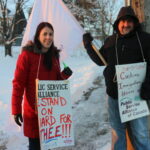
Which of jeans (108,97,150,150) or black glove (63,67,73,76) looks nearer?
jeans (108,97,150,150)

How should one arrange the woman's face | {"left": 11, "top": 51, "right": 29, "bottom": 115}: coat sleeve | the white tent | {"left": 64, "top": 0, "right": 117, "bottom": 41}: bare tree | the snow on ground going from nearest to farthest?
{"left": 11, "top": 51, "right": 29, "bottom": 115}: coat sleeve < the woman's face < the white tent < the snow on ground < {"left": 64, "top": 0, "right": 117, "bottom": 41}: bare tree

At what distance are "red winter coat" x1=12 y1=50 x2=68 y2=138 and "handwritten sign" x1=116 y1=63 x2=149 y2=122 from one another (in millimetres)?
850

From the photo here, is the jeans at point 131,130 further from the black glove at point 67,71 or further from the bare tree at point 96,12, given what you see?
the bare tree at point 96,12

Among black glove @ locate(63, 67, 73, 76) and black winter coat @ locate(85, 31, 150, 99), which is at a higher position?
black winter coat @ locate(85, 31, 150, 99)

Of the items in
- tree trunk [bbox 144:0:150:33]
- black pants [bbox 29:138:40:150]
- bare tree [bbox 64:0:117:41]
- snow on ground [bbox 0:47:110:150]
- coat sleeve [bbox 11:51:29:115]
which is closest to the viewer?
coat sleeve [bbox 11:51:29:115]

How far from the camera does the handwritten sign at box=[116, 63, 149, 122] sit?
11.2 ft

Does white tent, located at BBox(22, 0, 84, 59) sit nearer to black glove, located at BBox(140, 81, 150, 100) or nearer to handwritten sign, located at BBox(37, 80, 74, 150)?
handwritten sign, located at BBox(37, 80, 74, 150)

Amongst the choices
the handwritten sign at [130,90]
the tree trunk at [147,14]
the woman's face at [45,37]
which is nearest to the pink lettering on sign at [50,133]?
the handwritten sign at [130,90]

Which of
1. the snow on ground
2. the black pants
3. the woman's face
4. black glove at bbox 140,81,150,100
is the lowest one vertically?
the snow on ground

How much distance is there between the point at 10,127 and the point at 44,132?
2192mm

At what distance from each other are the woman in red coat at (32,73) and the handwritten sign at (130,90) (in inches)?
33.6

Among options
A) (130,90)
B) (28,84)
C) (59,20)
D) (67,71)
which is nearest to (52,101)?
(28,84)

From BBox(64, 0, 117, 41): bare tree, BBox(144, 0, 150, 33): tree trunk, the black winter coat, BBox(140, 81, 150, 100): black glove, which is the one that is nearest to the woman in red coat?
the black winter coat

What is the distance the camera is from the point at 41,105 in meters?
3.48
